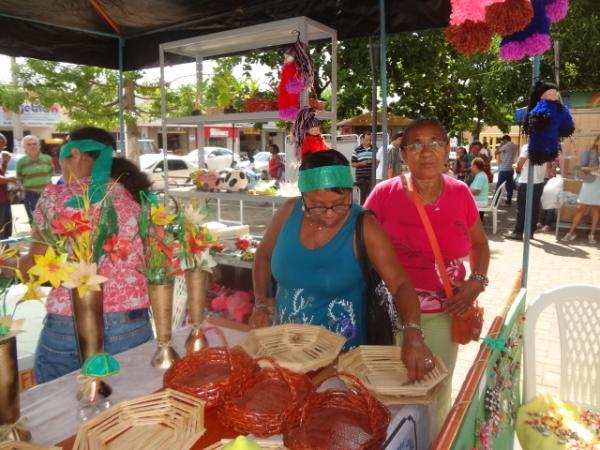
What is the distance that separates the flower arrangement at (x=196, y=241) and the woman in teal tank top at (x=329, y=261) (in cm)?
34

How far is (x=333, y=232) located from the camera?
72.2 inches

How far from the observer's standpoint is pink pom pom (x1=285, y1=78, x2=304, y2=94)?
127 inches

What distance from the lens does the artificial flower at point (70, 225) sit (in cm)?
133

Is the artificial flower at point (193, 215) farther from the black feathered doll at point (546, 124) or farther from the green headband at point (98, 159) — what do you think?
the black feathered doll at point (546, 124)

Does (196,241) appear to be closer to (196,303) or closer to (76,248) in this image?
(196,303)

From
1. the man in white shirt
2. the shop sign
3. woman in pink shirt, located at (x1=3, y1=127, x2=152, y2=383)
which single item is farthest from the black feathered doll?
the shop sign

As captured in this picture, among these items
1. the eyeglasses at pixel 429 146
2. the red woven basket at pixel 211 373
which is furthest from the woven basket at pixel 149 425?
the eyeglasses at pixel 429 146

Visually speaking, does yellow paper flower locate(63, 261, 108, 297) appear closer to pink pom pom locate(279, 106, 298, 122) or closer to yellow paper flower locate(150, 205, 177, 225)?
yellow paper flower locate(150, 205, 177, 225)

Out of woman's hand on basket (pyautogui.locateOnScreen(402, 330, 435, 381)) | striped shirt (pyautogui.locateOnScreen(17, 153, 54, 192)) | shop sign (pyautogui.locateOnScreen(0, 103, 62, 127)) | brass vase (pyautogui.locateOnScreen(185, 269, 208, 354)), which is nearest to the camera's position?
woman's hand on basket (pyautogui.locateOnScreen(402, 330, 435, 381))

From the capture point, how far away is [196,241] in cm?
166

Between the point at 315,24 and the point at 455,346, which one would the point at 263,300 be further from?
the point at 315,24

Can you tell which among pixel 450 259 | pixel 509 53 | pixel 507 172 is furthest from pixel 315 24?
pixel 507 172

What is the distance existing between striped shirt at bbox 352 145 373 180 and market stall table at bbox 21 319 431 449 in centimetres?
761

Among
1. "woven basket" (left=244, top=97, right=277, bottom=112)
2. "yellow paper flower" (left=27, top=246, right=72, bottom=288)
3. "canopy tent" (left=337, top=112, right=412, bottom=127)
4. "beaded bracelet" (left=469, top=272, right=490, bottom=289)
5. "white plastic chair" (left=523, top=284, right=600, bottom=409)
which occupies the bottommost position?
"white plastic chair" (left=523, top=284, right=600, bottom=409)
